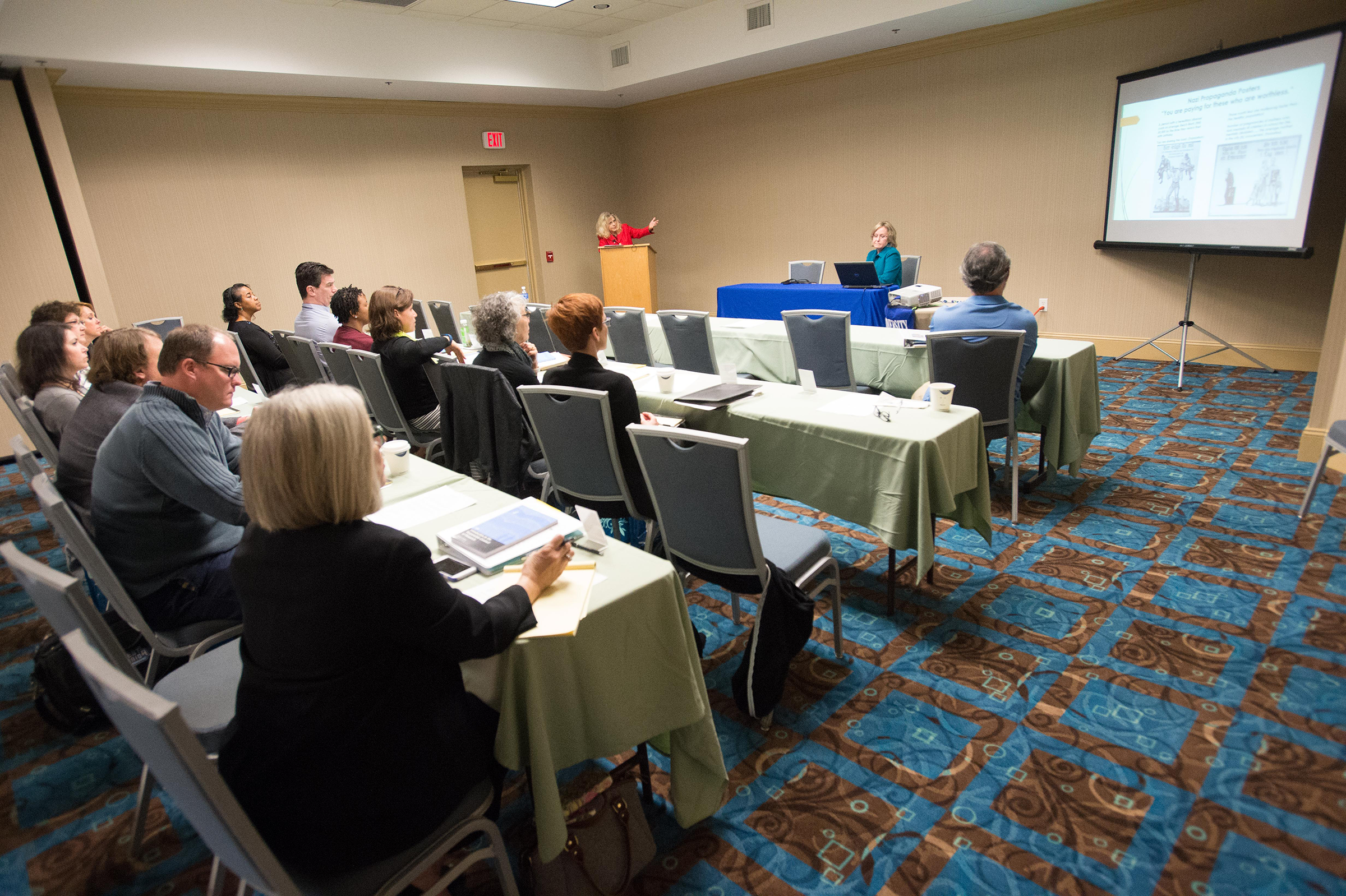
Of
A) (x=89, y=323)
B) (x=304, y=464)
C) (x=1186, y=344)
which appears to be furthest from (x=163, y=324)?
(x=1186, y=344)

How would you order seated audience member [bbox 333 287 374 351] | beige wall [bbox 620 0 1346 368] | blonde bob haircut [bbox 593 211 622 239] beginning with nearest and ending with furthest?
1. seated audience member [bbox 333 287 374 351]
2. beige wall [bbox 620 0 1346 368]
3. blonde bob haircut [bbox 593 211 622 239]

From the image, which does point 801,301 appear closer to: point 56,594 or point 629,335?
point 629,335

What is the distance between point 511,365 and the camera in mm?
3295

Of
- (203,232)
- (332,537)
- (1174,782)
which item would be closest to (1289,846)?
(1174,782)

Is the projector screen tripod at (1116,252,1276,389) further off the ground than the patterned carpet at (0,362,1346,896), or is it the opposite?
the projector screen tripod at (1116,252,1276,389)

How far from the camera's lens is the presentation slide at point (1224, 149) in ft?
16.2

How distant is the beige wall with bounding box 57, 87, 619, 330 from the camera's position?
23.3ft

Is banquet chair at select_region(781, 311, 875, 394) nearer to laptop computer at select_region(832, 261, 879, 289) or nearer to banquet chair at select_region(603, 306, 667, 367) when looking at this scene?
banquet chair at select_region(603, 306, 667, 367)

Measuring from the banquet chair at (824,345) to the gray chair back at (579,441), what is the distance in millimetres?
1801

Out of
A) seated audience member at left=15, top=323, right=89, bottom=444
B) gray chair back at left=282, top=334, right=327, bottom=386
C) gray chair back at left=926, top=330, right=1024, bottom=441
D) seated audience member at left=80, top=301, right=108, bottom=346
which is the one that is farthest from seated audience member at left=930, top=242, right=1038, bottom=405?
seated audience member at left=80, top=301, right=108, bottom=346

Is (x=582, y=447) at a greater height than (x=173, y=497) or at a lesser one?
lesser

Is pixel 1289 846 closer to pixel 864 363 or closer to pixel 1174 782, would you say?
pixel 1174 782

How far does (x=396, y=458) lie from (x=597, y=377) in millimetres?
748

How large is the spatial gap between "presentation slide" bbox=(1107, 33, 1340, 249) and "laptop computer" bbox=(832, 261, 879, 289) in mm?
2400
